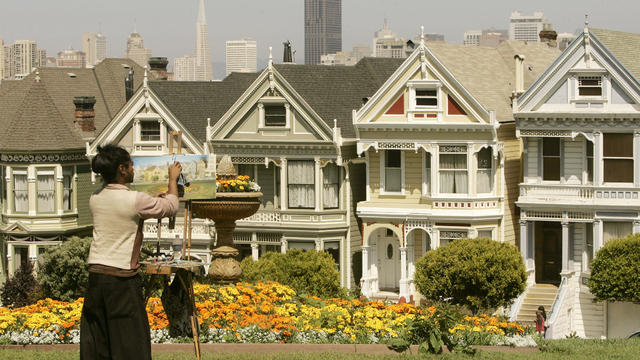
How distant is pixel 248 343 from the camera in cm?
2261

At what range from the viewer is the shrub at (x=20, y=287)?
150 feet

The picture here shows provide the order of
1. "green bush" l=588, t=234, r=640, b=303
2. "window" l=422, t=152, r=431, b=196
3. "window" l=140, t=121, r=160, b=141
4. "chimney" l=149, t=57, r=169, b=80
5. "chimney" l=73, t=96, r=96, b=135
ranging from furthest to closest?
"chimney" l=149, t=57, r=169, b=80
"chimney" l=73, t=96, r=96, b=135
"window" l=140, t=121, r=160, b=141
"window" l=422, t=152, r=431, b=196
"green bush" l=588, t=234, r=640, b=303

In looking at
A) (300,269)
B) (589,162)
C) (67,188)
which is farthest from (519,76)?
(67,188)

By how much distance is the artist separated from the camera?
49.5 feet

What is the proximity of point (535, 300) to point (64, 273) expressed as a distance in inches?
687

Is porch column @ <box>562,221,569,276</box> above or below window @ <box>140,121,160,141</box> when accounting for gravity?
below

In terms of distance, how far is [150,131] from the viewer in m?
50.3

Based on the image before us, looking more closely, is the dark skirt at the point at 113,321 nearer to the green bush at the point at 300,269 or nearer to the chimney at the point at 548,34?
the green bush at the point at 300,269

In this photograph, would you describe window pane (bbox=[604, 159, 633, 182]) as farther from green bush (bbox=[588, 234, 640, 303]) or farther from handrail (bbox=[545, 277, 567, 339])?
handrail (bbox=[545, 277, 567, 339])

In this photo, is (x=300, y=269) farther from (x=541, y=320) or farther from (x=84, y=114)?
(x=84, y=114)

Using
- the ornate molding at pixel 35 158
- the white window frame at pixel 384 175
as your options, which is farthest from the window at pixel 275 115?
the ornate molding at pixel 35 158

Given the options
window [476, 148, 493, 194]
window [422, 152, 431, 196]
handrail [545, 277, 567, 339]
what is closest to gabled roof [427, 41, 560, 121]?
window [476, 148, 493, 194]

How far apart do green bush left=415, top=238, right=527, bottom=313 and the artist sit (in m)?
24.7

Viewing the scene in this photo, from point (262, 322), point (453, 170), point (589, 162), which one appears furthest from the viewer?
point (453, 170)
